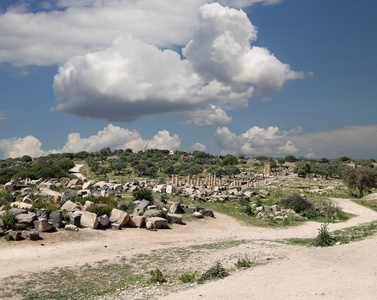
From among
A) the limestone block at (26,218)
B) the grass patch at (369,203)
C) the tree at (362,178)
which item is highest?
the tree at (362,178)

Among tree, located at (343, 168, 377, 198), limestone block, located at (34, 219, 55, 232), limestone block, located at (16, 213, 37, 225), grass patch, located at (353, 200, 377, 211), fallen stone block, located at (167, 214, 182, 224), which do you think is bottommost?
grass patch, located at (353, 200, 377, 211)

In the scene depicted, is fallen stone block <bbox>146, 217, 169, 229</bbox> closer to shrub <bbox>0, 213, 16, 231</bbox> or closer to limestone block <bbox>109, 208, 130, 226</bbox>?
limestone block <bbox>109, 208, 130, 226</bbox>

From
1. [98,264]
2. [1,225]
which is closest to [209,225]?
[98,264]

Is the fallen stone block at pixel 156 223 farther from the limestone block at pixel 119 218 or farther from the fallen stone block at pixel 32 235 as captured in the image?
the fallen stone block at pixel 32 235

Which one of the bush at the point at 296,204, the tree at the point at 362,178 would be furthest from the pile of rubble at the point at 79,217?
the tree at the point at 362,178

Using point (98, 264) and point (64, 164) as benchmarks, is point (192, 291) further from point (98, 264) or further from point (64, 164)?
point (64, 164)

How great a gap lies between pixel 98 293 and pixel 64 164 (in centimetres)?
8696

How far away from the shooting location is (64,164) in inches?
3524

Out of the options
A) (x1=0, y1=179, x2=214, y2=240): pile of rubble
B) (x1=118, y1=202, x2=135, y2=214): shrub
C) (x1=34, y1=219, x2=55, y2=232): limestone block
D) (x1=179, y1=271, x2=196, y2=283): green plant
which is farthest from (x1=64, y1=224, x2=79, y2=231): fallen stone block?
(x1=179, y1=271, x2=196, y2=283): green plant

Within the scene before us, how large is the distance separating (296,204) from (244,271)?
23945 mm

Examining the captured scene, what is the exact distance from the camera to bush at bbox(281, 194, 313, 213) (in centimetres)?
3200

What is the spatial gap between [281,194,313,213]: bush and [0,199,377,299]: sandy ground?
815 cm

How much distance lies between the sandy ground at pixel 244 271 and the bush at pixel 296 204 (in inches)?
321

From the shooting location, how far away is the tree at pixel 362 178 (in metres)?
46.8
